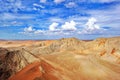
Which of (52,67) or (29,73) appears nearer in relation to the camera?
(29,73)

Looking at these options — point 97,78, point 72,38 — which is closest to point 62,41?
point 72,38

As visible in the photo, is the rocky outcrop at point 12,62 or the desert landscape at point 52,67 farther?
the rocky outcrop at point 12,62

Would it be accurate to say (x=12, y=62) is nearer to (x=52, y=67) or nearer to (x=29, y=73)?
(x=29, y=73)

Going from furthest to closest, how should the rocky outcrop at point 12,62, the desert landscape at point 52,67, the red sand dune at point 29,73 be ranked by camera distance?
the rocky outcrop at point 12,62, the desert landscape at point 52,67, the red sand dune at point 29,73

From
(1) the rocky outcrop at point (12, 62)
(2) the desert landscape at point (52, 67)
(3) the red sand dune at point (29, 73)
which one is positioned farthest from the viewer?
(1) the rocky outcrop at point (12, 62)

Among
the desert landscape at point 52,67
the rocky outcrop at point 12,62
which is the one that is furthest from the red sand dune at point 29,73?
the rocky outcrop at point 12,62

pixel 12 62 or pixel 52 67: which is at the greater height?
pixel 12 62

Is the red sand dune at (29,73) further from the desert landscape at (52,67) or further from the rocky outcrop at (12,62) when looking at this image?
the rocky outcrop at (12,62)

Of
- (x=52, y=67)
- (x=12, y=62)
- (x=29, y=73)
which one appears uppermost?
(x=12, y=62)

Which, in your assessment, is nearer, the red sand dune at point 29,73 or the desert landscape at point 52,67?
the red sand dune at point 29,73

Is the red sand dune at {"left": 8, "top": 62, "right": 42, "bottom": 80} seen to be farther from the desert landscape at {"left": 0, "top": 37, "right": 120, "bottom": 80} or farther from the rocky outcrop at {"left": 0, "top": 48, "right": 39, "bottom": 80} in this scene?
the rocky outcrop at {"left": 0, "top": 48, "right": 39, "bottom": 80}

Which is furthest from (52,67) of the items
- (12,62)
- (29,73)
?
(12,62)

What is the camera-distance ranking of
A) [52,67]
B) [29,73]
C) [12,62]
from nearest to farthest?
[29,73] → [12,62] → [52,67]
